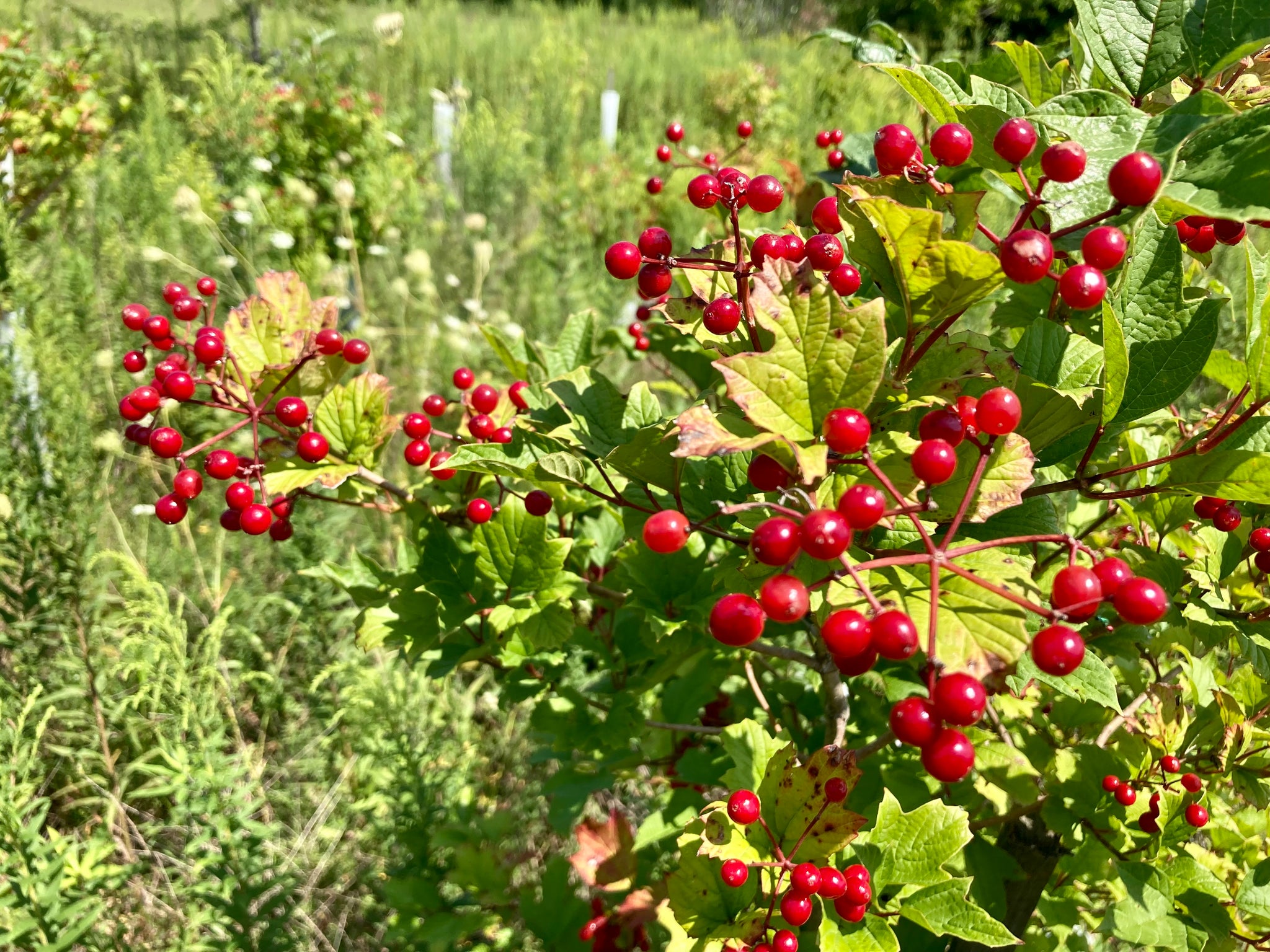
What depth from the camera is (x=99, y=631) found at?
1.92 metres

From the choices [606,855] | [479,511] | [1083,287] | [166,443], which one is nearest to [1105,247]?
[1083,287]

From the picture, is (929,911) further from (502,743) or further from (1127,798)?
(502,743)

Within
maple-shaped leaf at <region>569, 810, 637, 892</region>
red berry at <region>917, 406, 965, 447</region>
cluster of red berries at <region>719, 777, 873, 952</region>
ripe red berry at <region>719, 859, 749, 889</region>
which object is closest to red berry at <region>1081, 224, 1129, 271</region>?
red berry at <region>917, 406, 965, 447</region>

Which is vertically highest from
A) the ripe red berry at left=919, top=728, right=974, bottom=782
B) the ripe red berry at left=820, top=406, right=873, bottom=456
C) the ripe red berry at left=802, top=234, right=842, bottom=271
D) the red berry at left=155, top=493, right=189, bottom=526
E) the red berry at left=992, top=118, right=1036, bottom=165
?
the red berry at left=992, top=118, right=1036, bottom=165

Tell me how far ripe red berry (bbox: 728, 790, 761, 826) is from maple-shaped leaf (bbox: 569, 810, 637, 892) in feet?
1.93

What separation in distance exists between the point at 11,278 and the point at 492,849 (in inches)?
69.7

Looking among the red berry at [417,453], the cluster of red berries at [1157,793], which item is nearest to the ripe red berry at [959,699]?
the cluster of red berries at [1157,793]

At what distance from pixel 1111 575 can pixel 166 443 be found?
0.89 metres

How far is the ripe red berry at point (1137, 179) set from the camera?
1.61 feet

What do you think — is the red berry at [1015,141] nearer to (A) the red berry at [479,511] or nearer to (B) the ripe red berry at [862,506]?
(B) the ripe red berry at [862,506]

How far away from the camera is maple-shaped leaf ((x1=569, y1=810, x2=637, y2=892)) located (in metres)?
1.26

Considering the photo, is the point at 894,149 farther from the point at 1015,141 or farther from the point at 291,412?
the point at 291,412

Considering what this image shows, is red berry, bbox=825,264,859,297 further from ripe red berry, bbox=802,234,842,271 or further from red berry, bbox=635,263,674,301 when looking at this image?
red berry, bbox=635,263,674,301

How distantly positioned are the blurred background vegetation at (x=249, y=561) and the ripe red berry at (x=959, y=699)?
74 centimetres
